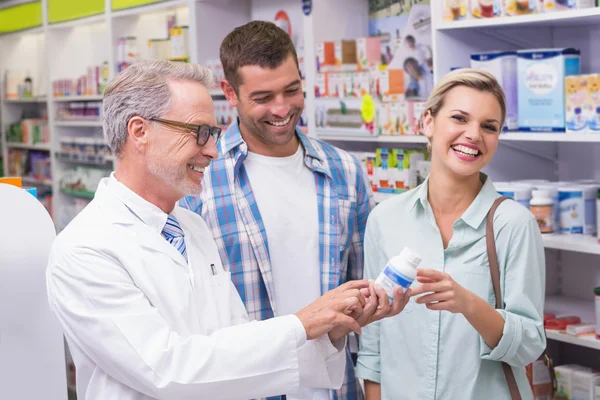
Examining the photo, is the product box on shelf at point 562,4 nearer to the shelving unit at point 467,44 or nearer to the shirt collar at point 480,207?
the shelving unit at point 467,44

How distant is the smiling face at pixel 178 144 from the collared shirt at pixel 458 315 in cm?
65

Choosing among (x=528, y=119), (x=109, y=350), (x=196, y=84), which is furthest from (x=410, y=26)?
(x=109, y=350)

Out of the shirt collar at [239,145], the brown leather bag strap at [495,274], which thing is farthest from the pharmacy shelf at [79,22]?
the brown leather bag strap at [495,274]

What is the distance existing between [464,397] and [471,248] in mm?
395

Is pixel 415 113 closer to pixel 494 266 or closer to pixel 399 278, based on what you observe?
pixel 494 266

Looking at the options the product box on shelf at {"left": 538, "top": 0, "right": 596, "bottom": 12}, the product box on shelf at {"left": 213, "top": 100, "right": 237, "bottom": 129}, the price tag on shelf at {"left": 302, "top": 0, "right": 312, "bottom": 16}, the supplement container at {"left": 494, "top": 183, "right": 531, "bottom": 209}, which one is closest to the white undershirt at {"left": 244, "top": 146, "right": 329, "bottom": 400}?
the supplement container at {"left": 494, "top": 183, "right": 531, "bottom": 209}

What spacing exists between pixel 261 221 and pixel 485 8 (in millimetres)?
1348

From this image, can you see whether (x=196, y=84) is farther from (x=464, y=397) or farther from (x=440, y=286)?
(x=464, y=397)

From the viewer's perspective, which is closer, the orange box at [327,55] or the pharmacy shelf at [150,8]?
the orange box at [327,55]

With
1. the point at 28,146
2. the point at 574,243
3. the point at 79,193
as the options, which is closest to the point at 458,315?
the point at 574,243

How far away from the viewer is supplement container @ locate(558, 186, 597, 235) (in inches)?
121

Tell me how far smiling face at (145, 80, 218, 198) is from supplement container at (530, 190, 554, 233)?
5.27 ft

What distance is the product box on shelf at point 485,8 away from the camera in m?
3.14

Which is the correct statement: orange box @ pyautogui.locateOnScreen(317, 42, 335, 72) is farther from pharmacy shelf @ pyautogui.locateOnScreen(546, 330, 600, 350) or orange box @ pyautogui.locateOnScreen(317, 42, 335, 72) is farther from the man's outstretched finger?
the man's outstretched finger
